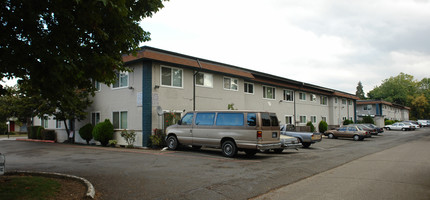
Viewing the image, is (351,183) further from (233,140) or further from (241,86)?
(241,86)

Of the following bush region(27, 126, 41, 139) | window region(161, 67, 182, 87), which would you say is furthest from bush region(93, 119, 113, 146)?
bush region(27, 126, 41, 139)

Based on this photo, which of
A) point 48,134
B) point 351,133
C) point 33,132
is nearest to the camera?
point 48,134

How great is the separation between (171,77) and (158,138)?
13.2 feet

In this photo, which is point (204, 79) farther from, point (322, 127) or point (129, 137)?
point (322, 127)

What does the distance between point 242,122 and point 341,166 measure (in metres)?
4.31

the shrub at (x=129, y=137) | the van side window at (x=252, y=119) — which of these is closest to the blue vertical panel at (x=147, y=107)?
the shrub at (x=129, y=137)

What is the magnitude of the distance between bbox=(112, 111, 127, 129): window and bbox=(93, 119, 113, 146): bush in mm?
479

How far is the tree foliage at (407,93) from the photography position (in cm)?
9788

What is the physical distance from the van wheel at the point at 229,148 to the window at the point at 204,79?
7879 mm

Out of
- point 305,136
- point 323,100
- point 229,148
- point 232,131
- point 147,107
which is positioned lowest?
point 229,148

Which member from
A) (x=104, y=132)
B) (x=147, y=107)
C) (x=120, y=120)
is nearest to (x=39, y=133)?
(x=104, y=132)

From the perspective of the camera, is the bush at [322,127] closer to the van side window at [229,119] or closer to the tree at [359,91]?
the van side window at [229,119]

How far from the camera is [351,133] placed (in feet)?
97.7

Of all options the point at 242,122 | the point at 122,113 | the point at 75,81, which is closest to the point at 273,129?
the point at 242,122
